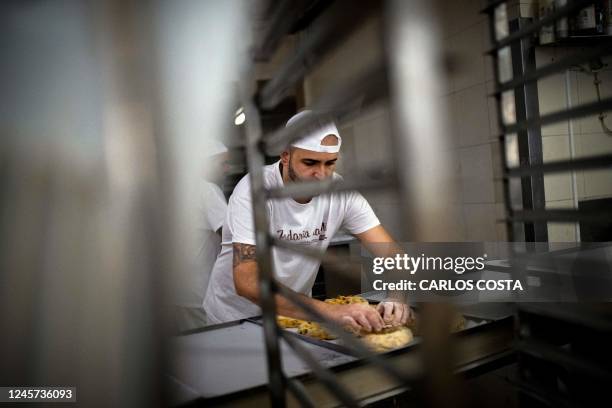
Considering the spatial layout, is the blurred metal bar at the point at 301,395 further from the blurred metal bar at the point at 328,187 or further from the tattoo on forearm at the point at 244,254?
the tattoo on forearm at the point at 244,254

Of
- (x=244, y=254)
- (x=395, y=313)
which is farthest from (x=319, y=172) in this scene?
(x=395, y=313)

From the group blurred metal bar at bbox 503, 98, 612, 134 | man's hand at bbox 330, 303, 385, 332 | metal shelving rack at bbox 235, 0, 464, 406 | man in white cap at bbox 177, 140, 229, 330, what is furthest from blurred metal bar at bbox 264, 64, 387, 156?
man in white cap at bbox 177, 140, 229, 330

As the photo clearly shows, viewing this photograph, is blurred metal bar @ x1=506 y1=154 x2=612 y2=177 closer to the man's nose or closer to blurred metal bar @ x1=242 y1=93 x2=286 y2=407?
blurred metal bar @ x1=242 y1=93 x2=286 y2=407

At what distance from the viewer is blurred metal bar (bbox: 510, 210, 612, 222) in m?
0.46

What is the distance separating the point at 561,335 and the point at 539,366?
2.85 ft

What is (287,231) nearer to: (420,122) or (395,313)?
(395,313)

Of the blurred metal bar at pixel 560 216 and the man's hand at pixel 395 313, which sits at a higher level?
the blurred metal bar at pixel 560 216

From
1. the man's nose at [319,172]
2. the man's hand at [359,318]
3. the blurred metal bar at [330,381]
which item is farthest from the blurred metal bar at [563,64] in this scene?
the man's nose at [319,172]

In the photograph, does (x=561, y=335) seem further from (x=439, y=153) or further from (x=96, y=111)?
(x=96, y=111)

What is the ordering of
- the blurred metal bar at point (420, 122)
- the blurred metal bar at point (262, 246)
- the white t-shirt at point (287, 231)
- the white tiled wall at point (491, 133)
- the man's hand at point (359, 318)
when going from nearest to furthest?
the blurred metal bar at point (420, 122) → the blurred metal bar at point (262, 246) → the man's hand at point (359, 318) → the white t-shirt at point (287, 231) → the white tiled wall at point (491, 133)

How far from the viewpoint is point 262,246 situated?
31.9 inches

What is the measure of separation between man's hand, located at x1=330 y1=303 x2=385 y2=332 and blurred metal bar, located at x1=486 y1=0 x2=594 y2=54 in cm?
107

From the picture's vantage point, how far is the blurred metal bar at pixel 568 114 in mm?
468

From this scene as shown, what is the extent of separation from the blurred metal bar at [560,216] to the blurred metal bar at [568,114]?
105mm
